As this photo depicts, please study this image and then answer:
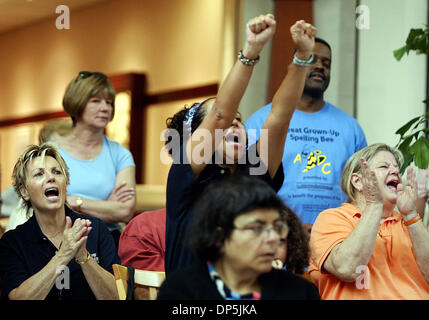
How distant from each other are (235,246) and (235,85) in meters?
0.43

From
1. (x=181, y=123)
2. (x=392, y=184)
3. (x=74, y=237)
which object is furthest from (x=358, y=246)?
(x=74, y=237)

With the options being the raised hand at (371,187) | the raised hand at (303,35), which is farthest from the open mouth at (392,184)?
the raised hand at (303,35)

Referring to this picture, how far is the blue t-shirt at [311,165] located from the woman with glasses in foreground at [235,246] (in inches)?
58.6

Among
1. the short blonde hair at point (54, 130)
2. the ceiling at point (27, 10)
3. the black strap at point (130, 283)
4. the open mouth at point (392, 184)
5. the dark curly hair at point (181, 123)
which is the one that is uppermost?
the ceiling at point (27, 10)

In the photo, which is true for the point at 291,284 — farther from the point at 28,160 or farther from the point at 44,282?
the point at 28,160

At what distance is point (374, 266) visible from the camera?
2344 mm

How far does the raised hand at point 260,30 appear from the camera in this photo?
1.79 metres

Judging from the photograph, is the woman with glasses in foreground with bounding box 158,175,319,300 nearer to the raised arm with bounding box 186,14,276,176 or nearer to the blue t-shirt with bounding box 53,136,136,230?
the raised arm with bounding box 186,14,276,176

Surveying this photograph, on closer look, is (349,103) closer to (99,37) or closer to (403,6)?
(403,6)

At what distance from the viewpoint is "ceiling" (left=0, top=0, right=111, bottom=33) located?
802cm

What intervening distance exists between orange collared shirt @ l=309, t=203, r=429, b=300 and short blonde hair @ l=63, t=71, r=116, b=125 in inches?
60.4

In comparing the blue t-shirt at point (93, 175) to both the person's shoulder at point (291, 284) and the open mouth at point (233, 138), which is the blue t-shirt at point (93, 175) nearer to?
the open mouth at point (233, 138)
